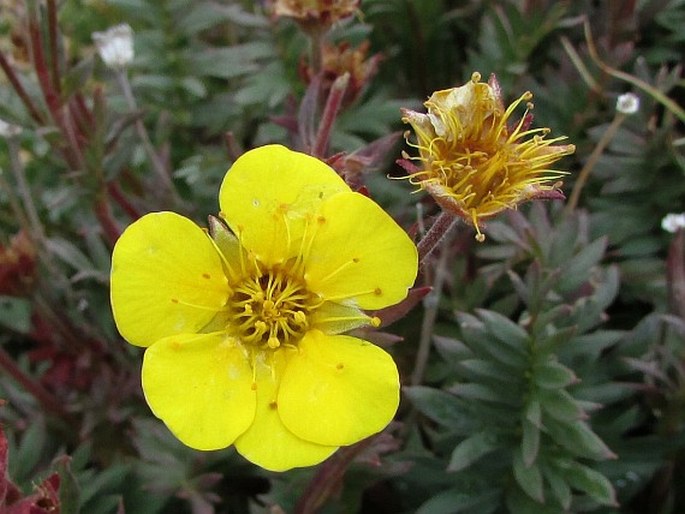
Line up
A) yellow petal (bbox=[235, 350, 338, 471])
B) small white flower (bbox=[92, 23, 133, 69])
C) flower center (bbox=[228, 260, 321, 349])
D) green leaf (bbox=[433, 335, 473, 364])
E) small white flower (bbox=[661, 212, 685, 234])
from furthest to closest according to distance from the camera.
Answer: small white flower (bbox=[92, 23, 133, 69]) → small white flower (bbox=[661, 212, 685, 234]) → green leaf (bbox=[433, 335, 473, 364]) → flower center (bbox=[228, 260, 321, 349]) → yellow petal (bbox=[235, 350, 338, 471])

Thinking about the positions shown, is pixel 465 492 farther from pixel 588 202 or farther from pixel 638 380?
pixel 588 202

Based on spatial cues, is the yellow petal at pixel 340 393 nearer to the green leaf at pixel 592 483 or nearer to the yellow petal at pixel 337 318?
the yellow petal at pixel 337 318

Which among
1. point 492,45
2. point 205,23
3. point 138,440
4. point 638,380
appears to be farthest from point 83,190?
point 638,380

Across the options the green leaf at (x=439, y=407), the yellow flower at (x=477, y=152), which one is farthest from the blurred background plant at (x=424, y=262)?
the yellow flower at (x=477, y=152)

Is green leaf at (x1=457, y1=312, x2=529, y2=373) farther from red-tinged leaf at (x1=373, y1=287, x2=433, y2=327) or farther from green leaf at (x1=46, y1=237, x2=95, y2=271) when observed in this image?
green leaf at (x1=46, y1=237, x2=95, y2=271)

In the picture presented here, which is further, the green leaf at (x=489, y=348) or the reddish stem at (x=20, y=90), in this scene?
the reddish stem at (x=20, y=90)

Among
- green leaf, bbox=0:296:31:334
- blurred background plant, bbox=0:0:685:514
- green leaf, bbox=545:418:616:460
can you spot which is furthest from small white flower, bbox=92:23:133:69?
green leaf, bbox=545:418:616:460
